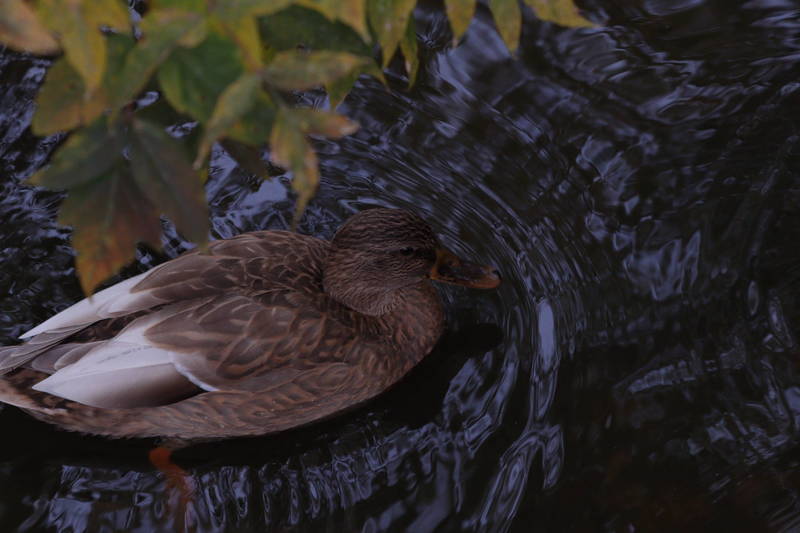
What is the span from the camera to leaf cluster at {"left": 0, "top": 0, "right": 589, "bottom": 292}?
1397 mm

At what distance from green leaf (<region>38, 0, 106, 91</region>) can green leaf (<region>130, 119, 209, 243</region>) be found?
0.20m

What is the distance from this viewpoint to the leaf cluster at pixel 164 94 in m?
1.40

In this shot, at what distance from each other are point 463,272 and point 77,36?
9.69 ft

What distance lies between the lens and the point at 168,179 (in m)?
1.56

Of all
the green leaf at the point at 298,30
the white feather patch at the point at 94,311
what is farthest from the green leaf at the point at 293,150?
the white feather patch at the point at 94,311

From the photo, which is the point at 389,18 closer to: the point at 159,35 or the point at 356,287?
the point at 159,35

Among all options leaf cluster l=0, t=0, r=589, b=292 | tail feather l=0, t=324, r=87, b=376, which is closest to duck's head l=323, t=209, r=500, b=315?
tail feather l=0, t=324, r=87, b=376

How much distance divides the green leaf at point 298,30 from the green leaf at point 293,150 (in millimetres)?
413

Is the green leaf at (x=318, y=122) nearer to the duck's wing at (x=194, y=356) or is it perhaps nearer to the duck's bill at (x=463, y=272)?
the duck's wing at (x=194, y=356)

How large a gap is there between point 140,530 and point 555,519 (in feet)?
5.71

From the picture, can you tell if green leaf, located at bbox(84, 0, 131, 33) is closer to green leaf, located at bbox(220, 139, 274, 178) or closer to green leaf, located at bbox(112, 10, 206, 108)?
green leaf, located at bbox(112, 10, 206, 108)

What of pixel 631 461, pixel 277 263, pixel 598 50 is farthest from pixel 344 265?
pixel 598 50

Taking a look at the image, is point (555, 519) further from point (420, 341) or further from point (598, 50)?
point (598, 50)

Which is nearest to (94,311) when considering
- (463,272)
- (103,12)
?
(463,272)
